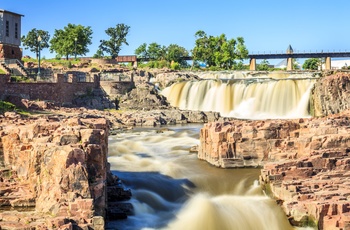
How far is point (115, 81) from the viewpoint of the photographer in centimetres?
6372

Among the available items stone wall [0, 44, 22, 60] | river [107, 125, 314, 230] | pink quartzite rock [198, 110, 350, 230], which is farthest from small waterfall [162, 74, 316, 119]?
river [107, 125, 314, 230]

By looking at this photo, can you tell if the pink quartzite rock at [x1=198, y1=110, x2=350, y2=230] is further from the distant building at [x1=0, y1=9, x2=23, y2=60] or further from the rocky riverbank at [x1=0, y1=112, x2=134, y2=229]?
the distant building at [x1=0, y1=9, x2=23, y2=60]

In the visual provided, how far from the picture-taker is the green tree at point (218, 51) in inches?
3620

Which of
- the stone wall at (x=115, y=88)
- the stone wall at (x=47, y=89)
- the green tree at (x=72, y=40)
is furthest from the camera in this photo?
the green tree at (x=72, y=40)

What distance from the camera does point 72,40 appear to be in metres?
87.2

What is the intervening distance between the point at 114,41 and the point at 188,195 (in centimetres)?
7989

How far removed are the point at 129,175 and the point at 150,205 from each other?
4.12 metres

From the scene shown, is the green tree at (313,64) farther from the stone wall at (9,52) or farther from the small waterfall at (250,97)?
the stone wall at (9,52)

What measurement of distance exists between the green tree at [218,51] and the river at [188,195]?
60419mm

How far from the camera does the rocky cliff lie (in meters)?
20.3

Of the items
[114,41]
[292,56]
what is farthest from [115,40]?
[292,56]

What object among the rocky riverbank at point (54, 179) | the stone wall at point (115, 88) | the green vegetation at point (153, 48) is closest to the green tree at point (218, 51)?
the green vegetation at point (153, 48)

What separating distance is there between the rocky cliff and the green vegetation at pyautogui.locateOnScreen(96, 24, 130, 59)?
2792 inches

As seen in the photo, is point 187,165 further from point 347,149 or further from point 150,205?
point 347,149
